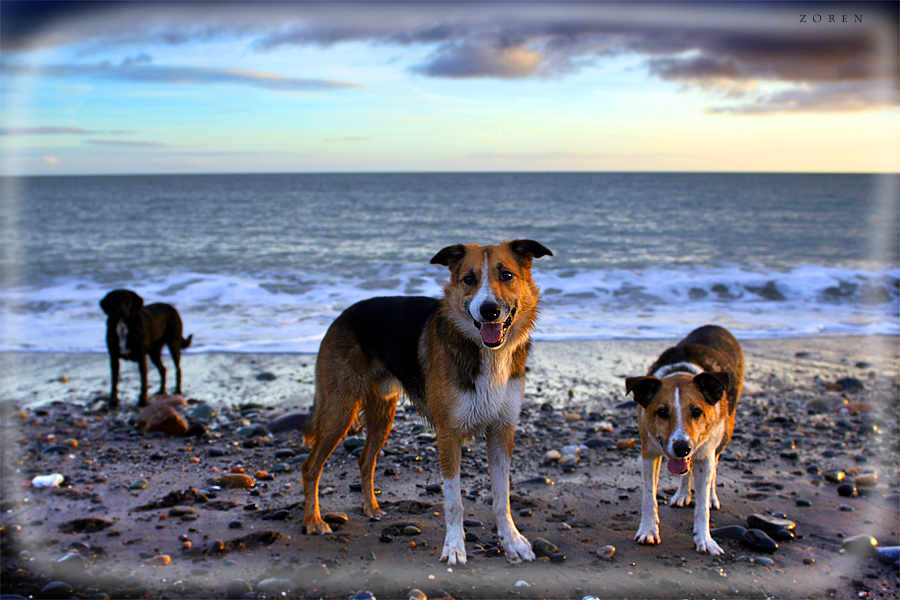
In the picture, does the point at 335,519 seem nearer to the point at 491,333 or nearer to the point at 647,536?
the point at 491,333

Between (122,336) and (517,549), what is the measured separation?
5.97 meters

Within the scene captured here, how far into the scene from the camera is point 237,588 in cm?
358

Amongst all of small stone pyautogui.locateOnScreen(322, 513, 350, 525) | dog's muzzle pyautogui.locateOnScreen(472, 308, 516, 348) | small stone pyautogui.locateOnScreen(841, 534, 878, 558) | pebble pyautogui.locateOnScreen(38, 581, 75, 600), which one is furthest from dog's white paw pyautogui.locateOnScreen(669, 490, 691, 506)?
pebble pyautogui.locateOnScreen(38, 581, 75, 600)

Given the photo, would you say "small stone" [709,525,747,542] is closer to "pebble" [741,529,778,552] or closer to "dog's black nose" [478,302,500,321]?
"pebble" [741,529,778,552]

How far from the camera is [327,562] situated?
397 centimetres

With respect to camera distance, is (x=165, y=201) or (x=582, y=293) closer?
(x=582, y=293)

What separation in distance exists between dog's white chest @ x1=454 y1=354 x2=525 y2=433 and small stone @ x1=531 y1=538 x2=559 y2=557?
0.90m

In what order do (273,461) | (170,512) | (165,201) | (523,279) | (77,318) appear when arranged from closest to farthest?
(523,279) → (170,512) → (273,461) → (77,318) → (165,201)

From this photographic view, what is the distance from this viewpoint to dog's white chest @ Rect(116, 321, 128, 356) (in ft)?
24.9

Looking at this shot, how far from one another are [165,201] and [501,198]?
102ft

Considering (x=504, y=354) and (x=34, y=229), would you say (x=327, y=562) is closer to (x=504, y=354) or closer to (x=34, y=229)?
(x=504, y=354)

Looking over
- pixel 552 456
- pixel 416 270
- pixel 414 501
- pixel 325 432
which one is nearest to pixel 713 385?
pixel 552 456

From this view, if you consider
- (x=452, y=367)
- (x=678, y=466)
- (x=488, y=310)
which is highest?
(x=488, y=310)

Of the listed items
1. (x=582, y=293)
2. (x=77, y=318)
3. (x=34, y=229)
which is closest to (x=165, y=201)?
(x=34, y=229)
